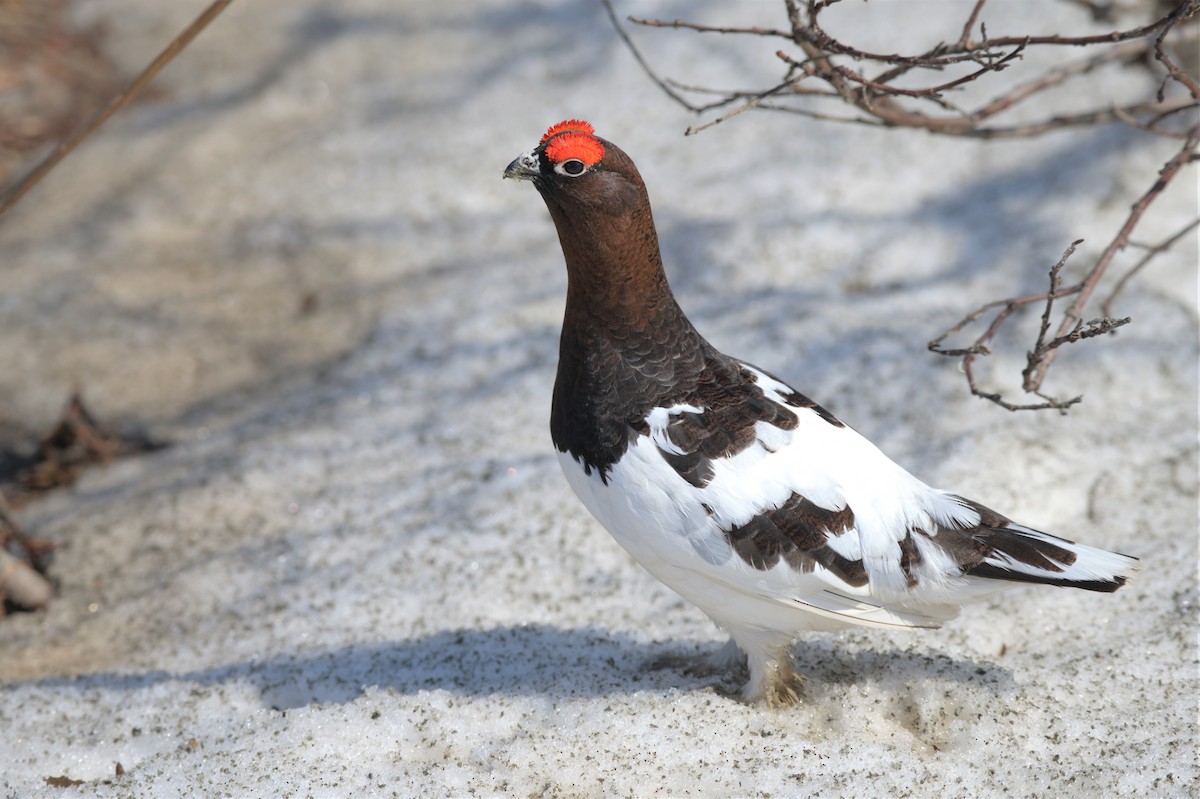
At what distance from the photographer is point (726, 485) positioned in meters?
2.52

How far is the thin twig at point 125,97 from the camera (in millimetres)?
2496

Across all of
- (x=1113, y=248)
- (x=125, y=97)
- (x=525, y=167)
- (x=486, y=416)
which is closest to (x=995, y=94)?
(x=1113, y=248)

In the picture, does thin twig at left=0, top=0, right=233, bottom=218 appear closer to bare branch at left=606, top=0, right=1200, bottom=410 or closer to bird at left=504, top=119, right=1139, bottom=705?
bird at left=504, top=119, right=1139, bottom=705

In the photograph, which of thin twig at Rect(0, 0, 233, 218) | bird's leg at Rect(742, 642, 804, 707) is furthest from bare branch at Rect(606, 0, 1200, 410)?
thin twig at Rect(0, 0, 233, 218)

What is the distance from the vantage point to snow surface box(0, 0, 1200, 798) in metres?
2.69

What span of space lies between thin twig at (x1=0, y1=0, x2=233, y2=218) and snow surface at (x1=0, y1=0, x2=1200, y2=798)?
1.50m

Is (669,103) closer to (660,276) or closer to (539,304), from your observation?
(539,304)

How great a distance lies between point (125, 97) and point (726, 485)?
1.81 meters

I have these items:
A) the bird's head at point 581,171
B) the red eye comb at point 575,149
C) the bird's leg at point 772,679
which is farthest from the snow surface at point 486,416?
the red eye comb at point 575,149

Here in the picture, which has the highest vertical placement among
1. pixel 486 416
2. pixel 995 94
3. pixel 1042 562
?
pixel 995 94

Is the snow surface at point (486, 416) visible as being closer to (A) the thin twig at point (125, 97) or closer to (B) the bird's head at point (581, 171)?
(B) the bird's head at point (581, 171)

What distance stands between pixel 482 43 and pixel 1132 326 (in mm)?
4048

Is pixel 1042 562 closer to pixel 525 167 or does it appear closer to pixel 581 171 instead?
pixel 581 171

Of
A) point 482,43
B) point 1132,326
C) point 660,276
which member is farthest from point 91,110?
point 1132,326
